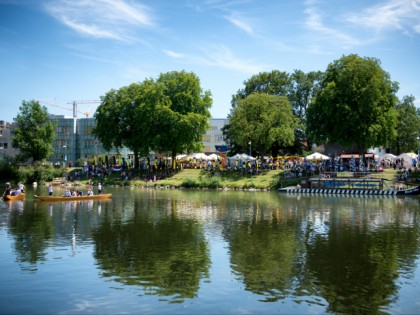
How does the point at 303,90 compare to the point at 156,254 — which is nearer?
the point at 156,254

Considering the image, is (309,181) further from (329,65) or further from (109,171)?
(109,171)

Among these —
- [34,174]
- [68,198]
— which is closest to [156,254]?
[68,198]

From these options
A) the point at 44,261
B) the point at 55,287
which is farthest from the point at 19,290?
the point at 44,261

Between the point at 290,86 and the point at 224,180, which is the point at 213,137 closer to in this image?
the point at 290,86

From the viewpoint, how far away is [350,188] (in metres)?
66.8

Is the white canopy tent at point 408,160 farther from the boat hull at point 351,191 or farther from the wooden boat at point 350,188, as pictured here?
the boat hull at point 351,191

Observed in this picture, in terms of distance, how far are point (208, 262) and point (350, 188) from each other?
4775 centimetres

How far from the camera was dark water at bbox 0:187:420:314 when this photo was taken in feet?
59.2

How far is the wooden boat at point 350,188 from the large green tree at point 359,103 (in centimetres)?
876

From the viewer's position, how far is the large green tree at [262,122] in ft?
275

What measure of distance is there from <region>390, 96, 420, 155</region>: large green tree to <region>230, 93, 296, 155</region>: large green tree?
28.6 metres

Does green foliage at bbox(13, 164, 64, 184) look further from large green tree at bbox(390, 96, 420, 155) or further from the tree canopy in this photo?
large green tree at bbox(390, 96, 420, 155)

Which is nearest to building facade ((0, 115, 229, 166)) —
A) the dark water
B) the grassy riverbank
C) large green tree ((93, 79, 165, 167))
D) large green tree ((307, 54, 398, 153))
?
large green tree ((93, 79, 165, 167))

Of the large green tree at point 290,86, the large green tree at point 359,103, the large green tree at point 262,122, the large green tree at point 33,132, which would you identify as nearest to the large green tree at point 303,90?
the large green tree at point 290,86
